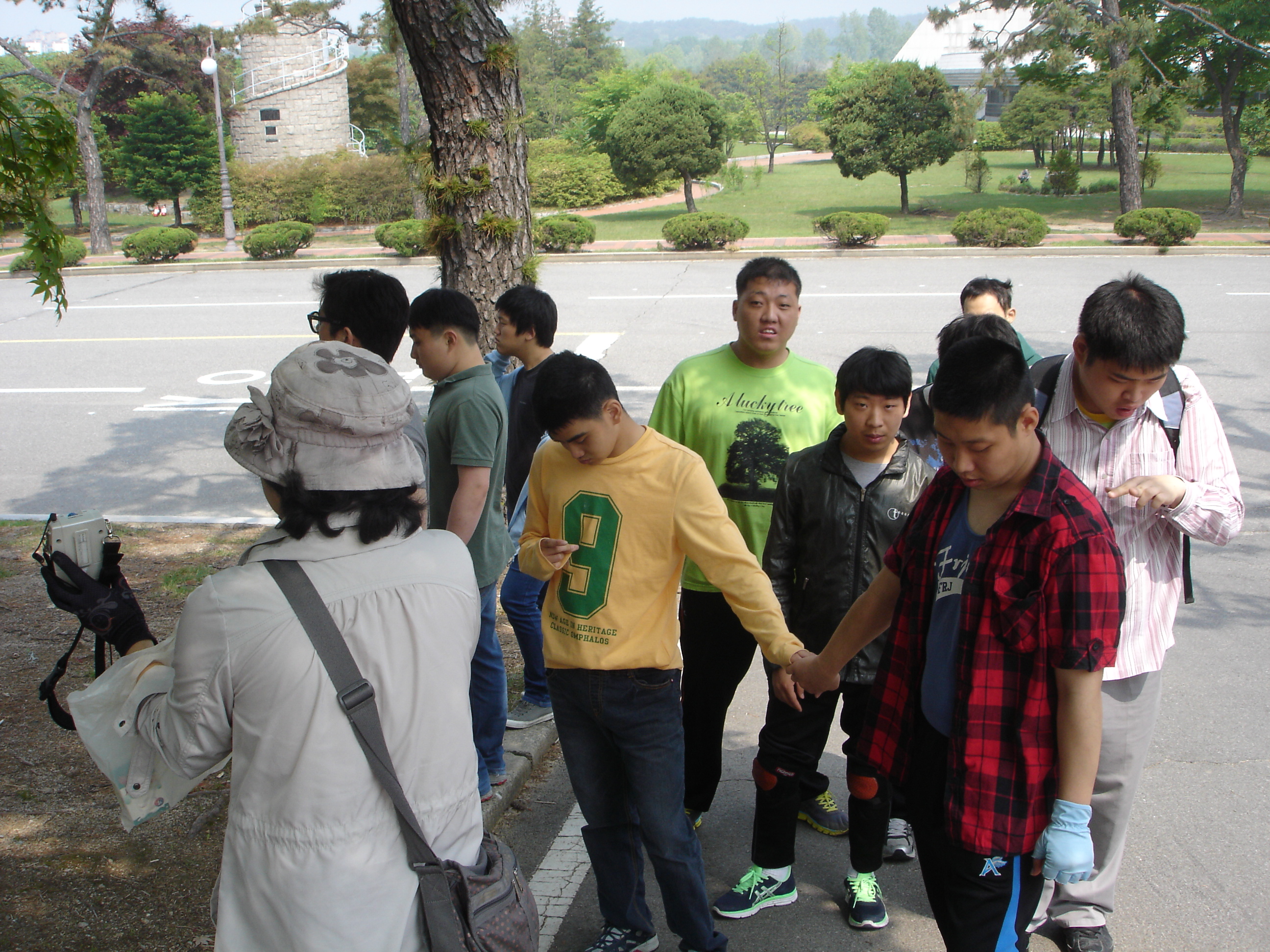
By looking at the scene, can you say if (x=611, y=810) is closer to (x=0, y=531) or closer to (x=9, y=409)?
(x=0, y=531)

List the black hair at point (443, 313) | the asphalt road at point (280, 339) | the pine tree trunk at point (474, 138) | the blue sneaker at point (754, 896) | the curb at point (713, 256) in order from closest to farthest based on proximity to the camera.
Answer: the blue sneaker at point (754, 896)
the black hair at point (443, 313)
the pine tree trunk at point (474, 138)
the asphalt road at point (280, 339)
the curb at point (713, 256)

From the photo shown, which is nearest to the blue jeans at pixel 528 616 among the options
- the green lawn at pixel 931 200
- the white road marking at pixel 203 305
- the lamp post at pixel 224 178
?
the white road marking at pixel 203 305

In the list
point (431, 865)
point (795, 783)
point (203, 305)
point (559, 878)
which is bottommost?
point (559, 878)

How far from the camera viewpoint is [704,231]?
21.9 meters

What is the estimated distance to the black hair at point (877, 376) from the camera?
9.76 ft

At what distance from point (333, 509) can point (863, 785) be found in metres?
1.80

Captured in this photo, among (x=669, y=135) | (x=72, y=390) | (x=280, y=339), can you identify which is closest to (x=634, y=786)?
(x=72, y=390)

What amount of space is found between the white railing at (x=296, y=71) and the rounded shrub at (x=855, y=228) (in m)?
27.8

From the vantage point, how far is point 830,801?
12.2 feet

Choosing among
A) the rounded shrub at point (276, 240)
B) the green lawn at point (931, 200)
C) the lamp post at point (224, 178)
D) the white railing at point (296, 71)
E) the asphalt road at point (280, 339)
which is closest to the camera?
the asphalt road at point (280, 339)

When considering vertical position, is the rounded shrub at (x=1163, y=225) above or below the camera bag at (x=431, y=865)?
above

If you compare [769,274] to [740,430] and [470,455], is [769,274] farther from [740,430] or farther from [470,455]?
[470,455]

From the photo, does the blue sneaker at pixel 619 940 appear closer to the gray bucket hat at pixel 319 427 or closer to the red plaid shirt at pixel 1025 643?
the red plaid shirt at pixel 1025 643

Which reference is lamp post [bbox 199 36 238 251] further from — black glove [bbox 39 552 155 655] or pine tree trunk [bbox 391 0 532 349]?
black glove [bbox 39 552 155 655]
